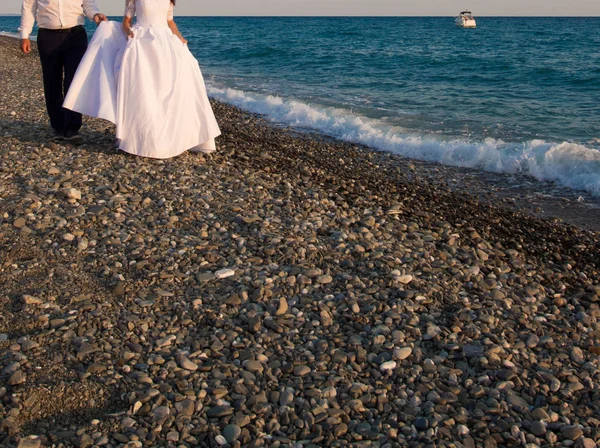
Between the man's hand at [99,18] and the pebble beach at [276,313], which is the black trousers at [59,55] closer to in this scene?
the man's hand at [99,18]

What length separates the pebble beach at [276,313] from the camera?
3.67m

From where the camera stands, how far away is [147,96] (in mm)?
7496

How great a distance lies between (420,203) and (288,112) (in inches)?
279

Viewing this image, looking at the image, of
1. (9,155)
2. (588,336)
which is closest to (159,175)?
(9,155)

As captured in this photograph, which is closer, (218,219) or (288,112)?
(218,219)

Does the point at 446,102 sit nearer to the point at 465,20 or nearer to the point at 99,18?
the point at 99,18

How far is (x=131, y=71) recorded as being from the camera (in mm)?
7438

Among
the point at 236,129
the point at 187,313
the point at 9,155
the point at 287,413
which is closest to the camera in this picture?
the point at 287,413

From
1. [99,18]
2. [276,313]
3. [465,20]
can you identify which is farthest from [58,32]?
[465,20]

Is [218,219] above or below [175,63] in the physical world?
below

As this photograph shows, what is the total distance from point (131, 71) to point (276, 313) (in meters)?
4.10

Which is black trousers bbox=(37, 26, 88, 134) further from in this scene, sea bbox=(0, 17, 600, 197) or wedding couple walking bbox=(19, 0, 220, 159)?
sea bbox=(0, 17, 600, 197)

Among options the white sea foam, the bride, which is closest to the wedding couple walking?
the bride

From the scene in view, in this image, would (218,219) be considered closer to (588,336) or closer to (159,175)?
(159,175)
